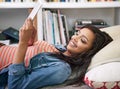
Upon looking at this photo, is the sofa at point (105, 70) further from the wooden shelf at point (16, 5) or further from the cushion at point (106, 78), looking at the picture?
the wooden shelf at point (16, 5)

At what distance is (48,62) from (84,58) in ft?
0.65

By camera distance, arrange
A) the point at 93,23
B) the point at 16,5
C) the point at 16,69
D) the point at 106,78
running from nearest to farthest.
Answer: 1. the point at 106,78
2. the point at 16,69
3. the point at 16,5
4. the point at 93,23

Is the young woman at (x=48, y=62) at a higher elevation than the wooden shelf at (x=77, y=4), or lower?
lower

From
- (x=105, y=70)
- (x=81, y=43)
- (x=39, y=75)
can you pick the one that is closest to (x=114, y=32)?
(x=81, y=43)

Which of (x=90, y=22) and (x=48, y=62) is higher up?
(x=90, y=22)

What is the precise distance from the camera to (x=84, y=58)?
1.31m

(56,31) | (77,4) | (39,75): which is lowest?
(39,75)

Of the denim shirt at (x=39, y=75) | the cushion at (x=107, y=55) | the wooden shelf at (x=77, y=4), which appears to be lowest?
the denim shirt at (x=39, y=75)

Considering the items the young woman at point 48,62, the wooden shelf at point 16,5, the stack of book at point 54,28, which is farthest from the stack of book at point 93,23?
the young woman at point 48,62

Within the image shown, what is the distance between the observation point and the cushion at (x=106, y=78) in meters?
1.07

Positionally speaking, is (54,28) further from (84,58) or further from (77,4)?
(84,58)

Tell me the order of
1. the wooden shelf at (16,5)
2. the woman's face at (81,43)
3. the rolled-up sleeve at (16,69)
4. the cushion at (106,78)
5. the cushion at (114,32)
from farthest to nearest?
the wooden shelf at (16,5) < the cushion at (114,32) < the woman's face at (81,43) < the rolled-up sleeve at (16,69) < the cushion at (106,78)

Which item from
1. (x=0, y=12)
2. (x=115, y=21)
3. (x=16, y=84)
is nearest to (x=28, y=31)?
(x=16, y=84)

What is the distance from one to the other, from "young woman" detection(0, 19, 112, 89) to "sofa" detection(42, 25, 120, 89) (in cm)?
6
